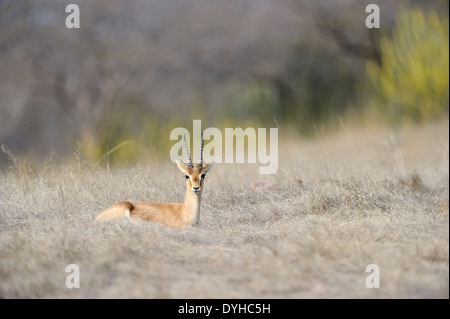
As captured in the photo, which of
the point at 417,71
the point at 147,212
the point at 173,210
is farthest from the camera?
the point at 417,71

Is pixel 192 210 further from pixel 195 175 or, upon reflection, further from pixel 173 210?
pixel 195 175

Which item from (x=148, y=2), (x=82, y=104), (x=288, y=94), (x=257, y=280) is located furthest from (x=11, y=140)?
(x=257, y=280)

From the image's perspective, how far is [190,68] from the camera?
22.7 meters

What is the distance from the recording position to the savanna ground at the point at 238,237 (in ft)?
13.2

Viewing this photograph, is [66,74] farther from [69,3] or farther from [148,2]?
[148,2]

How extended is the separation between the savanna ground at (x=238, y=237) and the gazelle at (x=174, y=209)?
0.63 ft

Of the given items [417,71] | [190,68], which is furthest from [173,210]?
[190,68]

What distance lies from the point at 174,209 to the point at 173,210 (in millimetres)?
18

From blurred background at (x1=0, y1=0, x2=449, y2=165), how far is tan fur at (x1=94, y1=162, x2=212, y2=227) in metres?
7.81

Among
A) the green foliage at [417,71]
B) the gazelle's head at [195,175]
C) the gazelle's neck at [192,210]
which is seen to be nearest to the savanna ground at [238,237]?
the gazelle's neck at [192,210]

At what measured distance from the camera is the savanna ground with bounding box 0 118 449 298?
402cm

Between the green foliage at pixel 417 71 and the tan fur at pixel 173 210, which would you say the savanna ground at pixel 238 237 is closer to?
the tan fur at pixel 173 210

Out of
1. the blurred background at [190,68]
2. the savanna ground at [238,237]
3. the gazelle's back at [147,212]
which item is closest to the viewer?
the savanna ground at [238,237]

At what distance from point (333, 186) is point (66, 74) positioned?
15.4 m
